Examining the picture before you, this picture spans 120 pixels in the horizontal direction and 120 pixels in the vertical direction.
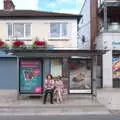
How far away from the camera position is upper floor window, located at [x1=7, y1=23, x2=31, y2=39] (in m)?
32.8

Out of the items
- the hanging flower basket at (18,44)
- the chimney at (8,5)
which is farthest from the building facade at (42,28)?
the chimney at (8,5)

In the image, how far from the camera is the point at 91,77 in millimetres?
24266

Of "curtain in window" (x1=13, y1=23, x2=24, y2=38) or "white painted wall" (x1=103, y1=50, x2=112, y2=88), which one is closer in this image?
"curtain in window" (x1=13, y1=23, x2=24, y2=38)

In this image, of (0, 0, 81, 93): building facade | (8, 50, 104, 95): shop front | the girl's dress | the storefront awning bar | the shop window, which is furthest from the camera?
(0, 0, 81, 93): building facade

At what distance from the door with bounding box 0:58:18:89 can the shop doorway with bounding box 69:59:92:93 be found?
22.2 ft

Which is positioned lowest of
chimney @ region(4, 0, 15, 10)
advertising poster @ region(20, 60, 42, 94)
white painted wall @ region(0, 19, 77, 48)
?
advertising poster @ region(20, 60, 42, 94)

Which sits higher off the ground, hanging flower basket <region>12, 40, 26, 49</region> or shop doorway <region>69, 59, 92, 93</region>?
hanging flower basket <region>12, 40, 26, 49</region>

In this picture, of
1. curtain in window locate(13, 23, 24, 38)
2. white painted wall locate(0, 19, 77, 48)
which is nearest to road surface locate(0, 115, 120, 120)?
white painted wall locate(0, 19, 77, 48)

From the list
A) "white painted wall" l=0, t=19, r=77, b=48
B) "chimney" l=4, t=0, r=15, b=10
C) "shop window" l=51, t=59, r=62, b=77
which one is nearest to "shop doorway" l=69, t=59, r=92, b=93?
"shop window" l=51, t=59, r=62, b=77

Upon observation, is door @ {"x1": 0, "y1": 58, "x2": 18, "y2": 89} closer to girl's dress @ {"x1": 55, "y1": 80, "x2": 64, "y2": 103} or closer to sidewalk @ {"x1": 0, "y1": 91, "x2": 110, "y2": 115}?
sidewalk @ {"x1": 0, "y1": 91, "x2": 110, "y2": 115}

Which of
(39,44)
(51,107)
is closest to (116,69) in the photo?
(39,44)

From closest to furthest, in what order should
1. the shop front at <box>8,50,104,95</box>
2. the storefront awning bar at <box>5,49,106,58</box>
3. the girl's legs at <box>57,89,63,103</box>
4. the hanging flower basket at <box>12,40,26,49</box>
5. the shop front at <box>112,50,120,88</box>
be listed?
the girl's legs at <box>57,89,63,103</box> < the storefront awning bar at <box>5,49,106,58</box> < the shop front at <box>8,50,104,95</box> < the hanging flower basket at <box>12,40,26,49</box> < the shop front at <box>112,50,120,88</box>

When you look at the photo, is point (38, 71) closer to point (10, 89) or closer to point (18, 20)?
point (10, 89)

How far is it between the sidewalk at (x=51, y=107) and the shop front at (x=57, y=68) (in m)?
0.99
